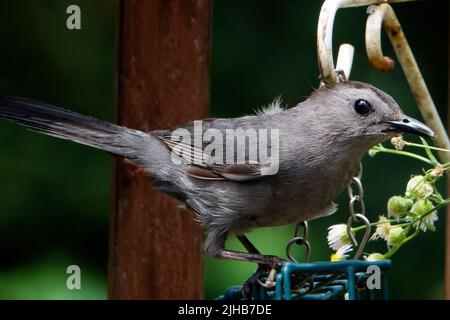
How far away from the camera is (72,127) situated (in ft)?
11.1

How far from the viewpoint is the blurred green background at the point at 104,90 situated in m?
4.78

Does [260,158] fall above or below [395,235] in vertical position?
above

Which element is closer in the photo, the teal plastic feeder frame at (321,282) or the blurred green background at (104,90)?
the teal plastic feeder frame at (321,282)

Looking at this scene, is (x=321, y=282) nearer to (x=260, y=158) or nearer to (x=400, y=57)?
(x=260, y=158)

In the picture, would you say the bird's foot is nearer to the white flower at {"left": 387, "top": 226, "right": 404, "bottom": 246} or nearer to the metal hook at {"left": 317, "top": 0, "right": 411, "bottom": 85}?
the white flower at {"left": 387, "top": 226, "right": 404, "bottom": 246}

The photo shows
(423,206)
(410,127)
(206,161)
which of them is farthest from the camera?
(206,161)

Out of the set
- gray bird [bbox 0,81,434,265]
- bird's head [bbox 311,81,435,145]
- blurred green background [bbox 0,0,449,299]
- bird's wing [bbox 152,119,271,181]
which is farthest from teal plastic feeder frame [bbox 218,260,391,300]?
blurred green background [bbox 0,0,449,299]

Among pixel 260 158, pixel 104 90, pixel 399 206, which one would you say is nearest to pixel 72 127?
pixel 260 158

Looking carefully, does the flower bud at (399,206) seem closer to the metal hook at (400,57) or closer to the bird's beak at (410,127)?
the bird's beak at (410,127)

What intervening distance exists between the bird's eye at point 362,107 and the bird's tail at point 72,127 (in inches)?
33.5

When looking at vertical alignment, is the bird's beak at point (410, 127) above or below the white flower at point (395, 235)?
above

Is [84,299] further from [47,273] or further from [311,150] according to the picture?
[311,150]

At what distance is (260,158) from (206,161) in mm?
220

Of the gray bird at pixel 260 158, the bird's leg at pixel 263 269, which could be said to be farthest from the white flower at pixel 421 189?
the bird's leg at pixel 263 269
